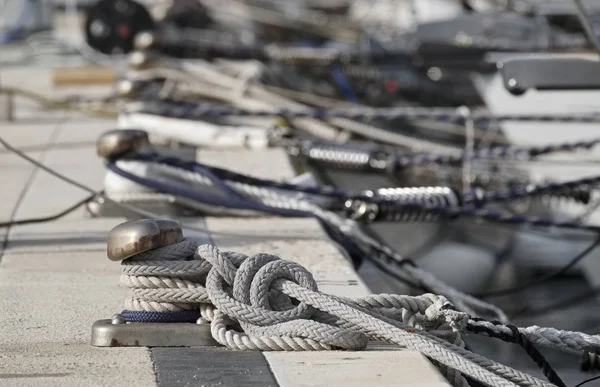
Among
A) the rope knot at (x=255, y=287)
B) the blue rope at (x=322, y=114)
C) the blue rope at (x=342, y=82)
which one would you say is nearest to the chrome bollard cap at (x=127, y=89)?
the blue rope at (x=322, y=114)

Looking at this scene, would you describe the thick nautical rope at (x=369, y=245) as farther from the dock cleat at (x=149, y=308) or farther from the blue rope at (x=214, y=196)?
the dock cleat at (x=149, y=308)

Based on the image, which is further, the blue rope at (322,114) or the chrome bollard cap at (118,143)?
the blue rope at (322,114)

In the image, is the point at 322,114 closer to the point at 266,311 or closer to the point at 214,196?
the point at 214,196

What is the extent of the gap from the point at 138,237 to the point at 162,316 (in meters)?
0.25

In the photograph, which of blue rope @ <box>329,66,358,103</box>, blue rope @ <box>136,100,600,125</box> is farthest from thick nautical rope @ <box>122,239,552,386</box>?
blue rope @ <box>329,66,358,103</box>

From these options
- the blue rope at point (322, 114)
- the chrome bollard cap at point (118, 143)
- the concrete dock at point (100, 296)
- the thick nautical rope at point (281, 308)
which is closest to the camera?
the concrete dock at point (100, 296)

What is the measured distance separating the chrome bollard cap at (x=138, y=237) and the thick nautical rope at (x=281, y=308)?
0.04m

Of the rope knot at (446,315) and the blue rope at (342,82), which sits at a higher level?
the rope knot at (446,315)

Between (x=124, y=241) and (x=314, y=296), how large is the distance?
0.59 meters

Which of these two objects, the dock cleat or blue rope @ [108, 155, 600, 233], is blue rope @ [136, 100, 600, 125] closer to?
blue rope @ [108, 155, 600, 233]

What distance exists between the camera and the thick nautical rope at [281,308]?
311cm

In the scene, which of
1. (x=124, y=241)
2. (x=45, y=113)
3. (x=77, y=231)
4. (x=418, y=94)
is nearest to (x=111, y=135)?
(x=77, y=231)

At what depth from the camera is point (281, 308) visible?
10.6ft

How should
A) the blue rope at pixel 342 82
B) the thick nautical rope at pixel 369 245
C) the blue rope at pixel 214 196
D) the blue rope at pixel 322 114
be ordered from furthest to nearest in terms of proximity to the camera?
1. the blue rope at pixel 342 82
2. the blue rope at pixel 322 114
3. the blue rope at pixel 214 196
4. the thick nautical rope at pixel 369 245
